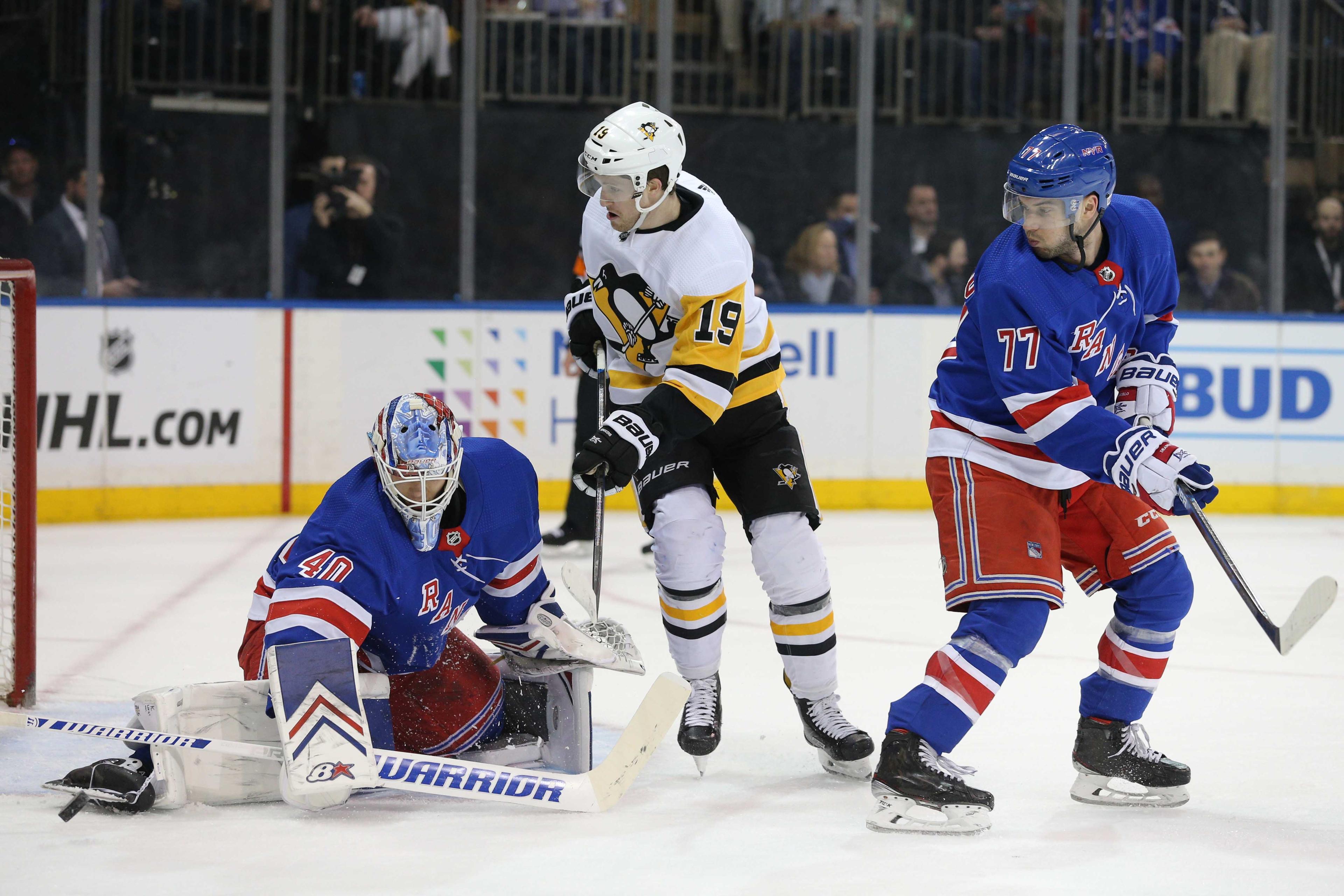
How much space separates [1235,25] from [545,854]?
241 inches

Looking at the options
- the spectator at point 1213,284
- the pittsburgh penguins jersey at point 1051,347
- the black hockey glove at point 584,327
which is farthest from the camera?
the spectator at point 1213,284

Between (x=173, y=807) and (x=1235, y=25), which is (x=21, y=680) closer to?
(x=173, y=807)

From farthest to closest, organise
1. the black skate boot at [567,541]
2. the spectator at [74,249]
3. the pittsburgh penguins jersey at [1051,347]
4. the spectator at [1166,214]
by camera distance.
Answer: the spectator at [1166,214]
the spectator at [74,249]
the black skate boot at [567,541]
the pittsburgh penguins jersey at [1051,347]

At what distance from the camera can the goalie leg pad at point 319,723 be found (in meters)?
2.34

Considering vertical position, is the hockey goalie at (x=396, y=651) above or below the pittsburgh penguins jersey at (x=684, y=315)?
below

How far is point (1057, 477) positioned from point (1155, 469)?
0.22m

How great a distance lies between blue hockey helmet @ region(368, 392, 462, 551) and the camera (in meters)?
2.45

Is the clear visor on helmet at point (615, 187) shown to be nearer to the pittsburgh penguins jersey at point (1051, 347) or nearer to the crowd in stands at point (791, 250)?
the pittsburgh penguins jersey at point (1051, 347)

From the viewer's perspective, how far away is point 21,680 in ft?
10.8

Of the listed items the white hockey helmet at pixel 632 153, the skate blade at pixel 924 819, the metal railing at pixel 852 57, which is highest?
the metal railing at pixel 852 57

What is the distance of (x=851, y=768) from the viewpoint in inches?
113

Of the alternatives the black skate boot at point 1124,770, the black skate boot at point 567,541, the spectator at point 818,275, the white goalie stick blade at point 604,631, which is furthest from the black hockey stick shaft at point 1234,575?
the spectator at point 818,275

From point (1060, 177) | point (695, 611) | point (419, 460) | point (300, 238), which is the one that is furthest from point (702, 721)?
point (300, 238)

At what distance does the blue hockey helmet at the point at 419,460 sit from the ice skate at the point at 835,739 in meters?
0.84
